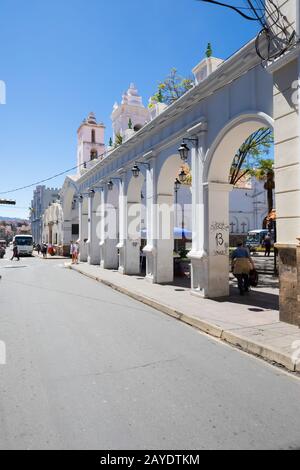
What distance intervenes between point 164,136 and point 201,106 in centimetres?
266

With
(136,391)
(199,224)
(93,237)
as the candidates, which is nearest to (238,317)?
(199,224)

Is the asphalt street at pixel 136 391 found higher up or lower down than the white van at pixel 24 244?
lower down

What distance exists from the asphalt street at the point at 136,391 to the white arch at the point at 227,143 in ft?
15.9

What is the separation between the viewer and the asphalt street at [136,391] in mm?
3119

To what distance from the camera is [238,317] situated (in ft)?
24.8

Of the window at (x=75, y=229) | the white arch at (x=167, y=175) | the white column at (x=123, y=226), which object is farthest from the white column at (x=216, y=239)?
the window at (x=75, y=229)

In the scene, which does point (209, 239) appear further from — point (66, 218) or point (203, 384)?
point (66, 218)

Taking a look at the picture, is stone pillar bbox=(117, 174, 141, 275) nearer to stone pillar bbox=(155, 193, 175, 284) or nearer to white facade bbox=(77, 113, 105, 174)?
stone pillar bbox=(155, 193, 175, 284)

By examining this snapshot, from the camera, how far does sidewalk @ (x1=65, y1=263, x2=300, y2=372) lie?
5.43 meters

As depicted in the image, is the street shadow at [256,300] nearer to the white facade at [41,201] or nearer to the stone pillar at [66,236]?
the stone pillar at [66,236]

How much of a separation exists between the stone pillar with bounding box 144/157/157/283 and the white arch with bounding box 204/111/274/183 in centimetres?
370

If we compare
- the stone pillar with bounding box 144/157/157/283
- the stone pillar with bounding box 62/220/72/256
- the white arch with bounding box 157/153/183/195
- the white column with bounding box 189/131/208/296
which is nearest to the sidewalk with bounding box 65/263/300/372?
the white column with bounding box 189/131/208/296
